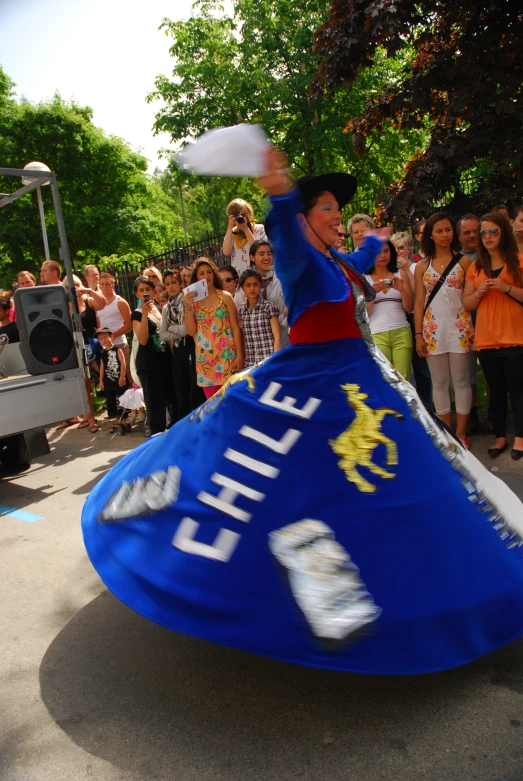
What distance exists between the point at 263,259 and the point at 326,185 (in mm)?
3343

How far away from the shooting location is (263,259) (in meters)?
6.23

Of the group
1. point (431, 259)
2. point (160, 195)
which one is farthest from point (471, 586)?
point (160, 195)

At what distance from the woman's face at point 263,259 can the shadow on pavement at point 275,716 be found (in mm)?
3902

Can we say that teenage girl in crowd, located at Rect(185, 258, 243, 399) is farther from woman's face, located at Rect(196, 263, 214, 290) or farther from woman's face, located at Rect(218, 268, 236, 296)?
woman's face, located at Rect(218, 268, 236, 296)

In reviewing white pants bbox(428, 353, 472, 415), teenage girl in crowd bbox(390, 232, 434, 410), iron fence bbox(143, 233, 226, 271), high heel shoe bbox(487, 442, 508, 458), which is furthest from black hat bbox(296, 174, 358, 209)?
iron fence bbox(143, 233, 226, 271)

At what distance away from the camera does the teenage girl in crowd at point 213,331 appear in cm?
634

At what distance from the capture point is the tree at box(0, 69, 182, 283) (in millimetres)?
26812

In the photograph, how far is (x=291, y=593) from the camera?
2.40 meters

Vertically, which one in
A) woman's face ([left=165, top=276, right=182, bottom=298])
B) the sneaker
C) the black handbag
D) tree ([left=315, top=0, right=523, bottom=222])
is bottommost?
the sneaker

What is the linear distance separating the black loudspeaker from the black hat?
423 centimetres

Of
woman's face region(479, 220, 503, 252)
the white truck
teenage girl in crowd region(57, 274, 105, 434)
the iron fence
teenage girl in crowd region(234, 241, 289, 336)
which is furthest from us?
the iron fence

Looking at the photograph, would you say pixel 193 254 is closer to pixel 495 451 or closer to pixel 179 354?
pixel 179 354

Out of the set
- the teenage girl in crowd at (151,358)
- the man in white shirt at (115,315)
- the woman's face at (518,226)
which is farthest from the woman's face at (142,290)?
the woman's face at (518,226)

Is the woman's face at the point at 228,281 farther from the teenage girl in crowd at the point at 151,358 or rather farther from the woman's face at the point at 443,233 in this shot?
the woman's face at the point at 443,233
